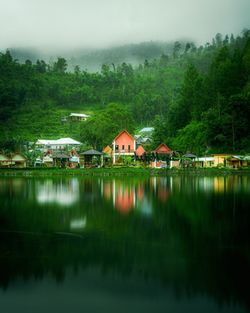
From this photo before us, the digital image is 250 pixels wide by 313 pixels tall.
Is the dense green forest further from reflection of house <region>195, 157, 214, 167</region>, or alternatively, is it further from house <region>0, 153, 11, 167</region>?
house <region>0, 153, 11, 167</region>

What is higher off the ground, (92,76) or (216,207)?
(92,76)

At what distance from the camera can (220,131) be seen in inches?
2495

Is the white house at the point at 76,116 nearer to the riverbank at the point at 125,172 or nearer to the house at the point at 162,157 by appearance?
the house at the point at 162,157

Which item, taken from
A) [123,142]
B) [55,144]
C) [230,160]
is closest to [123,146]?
[123,142]

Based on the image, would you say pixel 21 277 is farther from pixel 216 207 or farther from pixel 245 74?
pixel 245 74

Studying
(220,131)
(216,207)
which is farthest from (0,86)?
(216,207)

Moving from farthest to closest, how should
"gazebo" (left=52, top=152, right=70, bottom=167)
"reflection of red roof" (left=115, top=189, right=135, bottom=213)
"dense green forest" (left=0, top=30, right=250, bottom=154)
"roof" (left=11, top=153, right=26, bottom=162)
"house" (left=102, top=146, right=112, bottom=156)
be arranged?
1. "house" (left=102, top=146, right=112, bottom=156)
2. "dense green forest" (left=0, top=30, right=250, bottom=154)
3. "roof" (left=11, top=153, right=26, bottom=162)
4. "gazebo" (left=52, top=152, right=70, bottom=167)
5. "reflection of red roof" (left=115, top=189, right=135, bottom=213)

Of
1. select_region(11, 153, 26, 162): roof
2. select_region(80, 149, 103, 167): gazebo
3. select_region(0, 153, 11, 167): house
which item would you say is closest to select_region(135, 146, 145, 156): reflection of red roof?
select_region(80, 149, 103, 167): gazebo

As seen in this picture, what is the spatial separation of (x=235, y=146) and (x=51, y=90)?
68773 millimetres

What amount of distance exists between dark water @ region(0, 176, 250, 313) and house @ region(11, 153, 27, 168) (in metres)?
42.6

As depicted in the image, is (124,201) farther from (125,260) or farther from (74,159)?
(74,159)

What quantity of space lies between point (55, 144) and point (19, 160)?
13.2 metres

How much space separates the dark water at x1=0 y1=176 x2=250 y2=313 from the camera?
8977mm

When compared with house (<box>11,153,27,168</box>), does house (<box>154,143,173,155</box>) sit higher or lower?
higher
